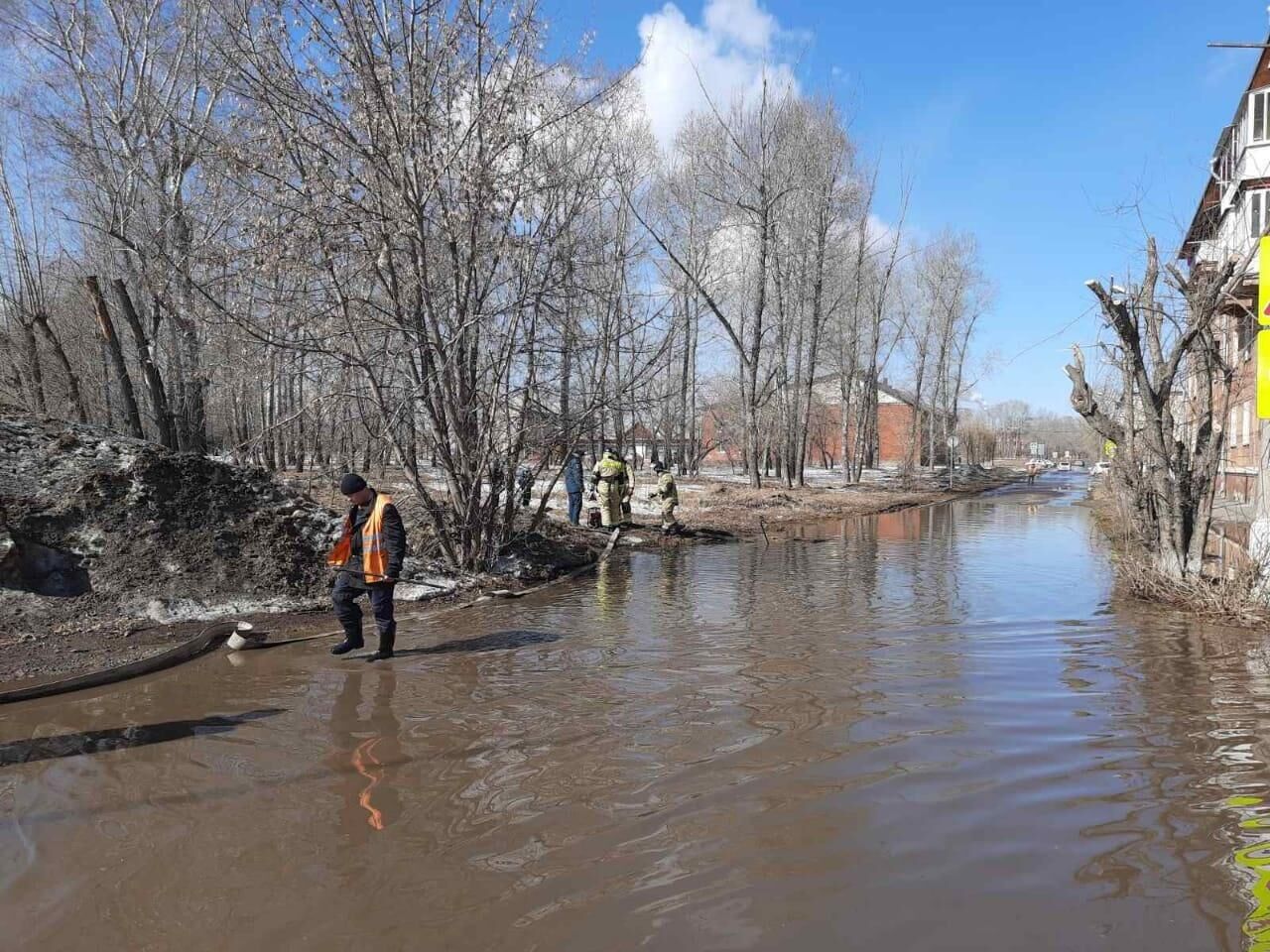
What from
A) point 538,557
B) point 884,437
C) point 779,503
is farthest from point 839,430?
point 538,557

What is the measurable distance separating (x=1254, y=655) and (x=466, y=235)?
9348 millimetres

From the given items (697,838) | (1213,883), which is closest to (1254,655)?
(1213,883)

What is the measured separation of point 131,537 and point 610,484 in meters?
8.90

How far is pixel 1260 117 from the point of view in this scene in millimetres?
20859

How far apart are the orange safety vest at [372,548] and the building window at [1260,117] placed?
941 inches

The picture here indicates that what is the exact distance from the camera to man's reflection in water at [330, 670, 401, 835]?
13.4ft

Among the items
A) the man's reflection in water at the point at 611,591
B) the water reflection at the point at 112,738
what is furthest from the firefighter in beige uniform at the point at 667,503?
the water reflection at the point at 112,738

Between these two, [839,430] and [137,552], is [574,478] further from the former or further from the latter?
[839,430]

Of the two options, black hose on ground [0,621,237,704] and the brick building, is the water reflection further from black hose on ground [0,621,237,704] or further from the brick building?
the brick building

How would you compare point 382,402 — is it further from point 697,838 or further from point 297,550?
point 697,838

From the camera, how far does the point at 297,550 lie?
9.62 meters

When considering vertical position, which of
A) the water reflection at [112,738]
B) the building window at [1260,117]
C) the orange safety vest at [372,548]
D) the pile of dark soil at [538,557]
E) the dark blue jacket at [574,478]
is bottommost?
the water reflection at [112,738]

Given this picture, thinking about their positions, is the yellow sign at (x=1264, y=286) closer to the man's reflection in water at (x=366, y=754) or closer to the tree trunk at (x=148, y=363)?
the man's reflection in water at (x=366, y=754)

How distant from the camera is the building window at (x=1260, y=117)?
20.7m
